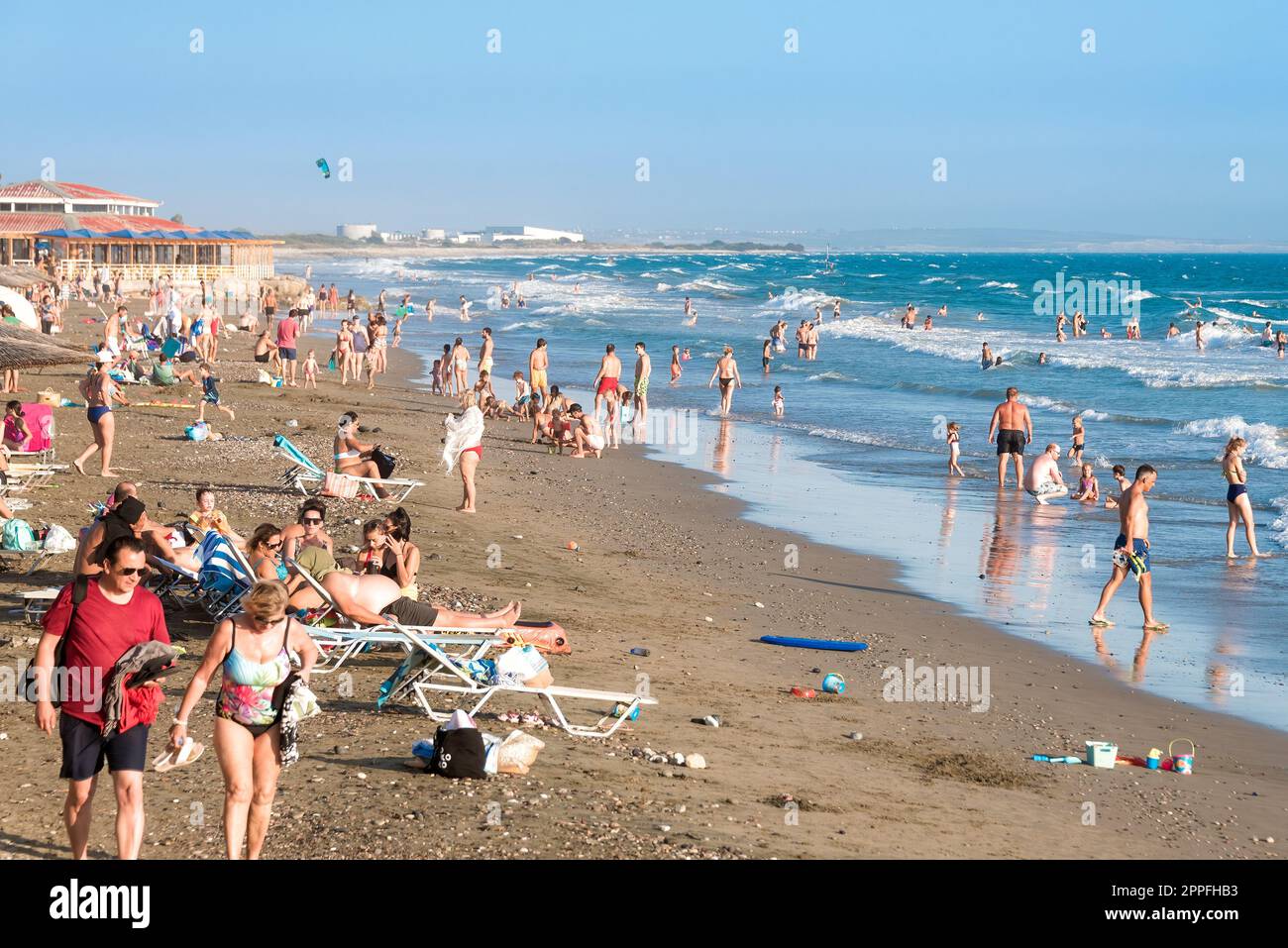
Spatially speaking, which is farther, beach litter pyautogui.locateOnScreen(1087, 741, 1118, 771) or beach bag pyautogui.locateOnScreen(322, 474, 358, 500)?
beach bag pyautogui.locateOnScreen(322, 474, 358, 500)

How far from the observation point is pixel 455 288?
80.9 m

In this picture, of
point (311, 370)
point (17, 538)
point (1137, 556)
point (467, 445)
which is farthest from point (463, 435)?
point (311, 370)

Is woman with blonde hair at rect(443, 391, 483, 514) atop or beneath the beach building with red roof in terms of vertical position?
beneath

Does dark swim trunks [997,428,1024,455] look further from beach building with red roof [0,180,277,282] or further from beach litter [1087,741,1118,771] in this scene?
beach building with red roof [0,180,277,282]

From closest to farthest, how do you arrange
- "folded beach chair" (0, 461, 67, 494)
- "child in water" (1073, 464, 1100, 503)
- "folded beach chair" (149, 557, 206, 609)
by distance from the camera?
"folded beach chair" (149, 557, 206, 609) < "folded beach chair" (0, 461, 67, 494) < "child in water" (1073, 464, 1100, 503)

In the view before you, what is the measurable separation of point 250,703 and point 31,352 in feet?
35.0

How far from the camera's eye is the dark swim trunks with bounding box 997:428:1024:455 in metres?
18.0

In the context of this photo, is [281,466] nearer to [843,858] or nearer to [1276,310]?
[843,858]

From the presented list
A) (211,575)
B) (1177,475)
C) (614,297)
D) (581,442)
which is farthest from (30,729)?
(614,297)

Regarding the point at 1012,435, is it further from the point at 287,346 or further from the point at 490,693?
the point at 287,346

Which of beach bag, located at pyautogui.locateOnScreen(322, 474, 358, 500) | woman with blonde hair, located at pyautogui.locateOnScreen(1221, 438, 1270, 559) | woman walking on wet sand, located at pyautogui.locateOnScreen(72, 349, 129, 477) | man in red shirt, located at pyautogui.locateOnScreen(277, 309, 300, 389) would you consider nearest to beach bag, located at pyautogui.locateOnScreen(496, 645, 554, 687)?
beach bag, located at pyautogui.locateOnScreen(322, 474, 358, 500)

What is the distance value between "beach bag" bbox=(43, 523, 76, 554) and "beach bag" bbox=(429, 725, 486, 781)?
489 centimetres

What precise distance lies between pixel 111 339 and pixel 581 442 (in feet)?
27.6

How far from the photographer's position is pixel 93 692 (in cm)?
505
